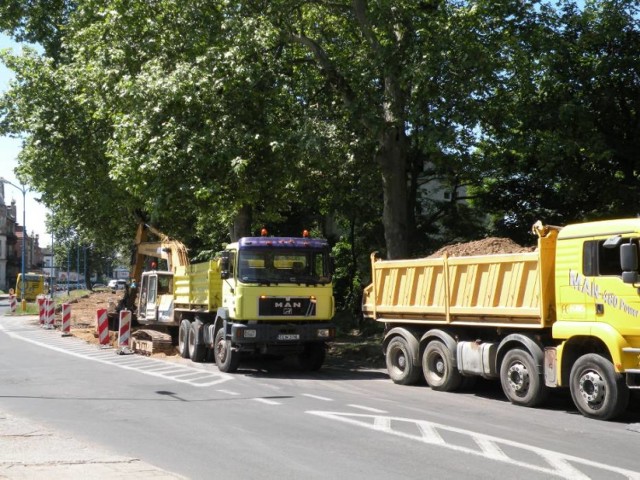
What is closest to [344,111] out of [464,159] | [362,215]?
[464,159]

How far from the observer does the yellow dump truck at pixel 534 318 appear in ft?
33.7

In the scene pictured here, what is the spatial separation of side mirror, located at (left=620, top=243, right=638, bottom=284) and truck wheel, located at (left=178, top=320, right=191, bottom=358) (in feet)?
39.6

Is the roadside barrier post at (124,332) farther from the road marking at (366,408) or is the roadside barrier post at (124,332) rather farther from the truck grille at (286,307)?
the road marking at (366,408)

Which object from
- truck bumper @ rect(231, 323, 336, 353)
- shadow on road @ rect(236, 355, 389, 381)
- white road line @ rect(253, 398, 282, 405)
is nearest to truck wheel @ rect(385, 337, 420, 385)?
shadow on road @ rect(236, 355, 389, 381)

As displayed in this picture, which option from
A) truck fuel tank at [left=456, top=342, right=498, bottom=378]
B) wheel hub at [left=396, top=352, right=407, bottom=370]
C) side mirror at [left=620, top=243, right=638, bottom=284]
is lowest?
wheel hub at [left=396, top=352, right=407, bottom=370]

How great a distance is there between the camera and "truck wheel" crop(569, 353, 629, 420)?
33.5ft

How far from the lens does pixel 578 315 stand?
10.9 meters

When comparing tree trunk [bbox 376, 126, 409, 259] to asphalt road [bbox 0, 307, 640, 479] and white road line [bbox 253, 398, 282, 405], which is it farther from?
white road line [bbox 253, 398, 282, 405]

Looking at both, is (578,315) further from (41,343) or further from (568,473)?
(41,343)

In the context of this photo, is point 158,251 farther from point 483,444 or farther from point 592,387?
point 483,444

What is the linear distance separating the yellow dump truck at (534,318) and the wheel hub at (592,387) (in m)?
0.01

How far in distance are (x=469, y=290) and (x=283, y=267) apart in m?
4.73

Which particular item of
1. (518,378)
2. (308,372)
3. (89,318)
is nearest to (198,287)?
(308,372)

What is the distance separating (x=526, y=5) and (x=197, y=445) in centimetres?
1476
